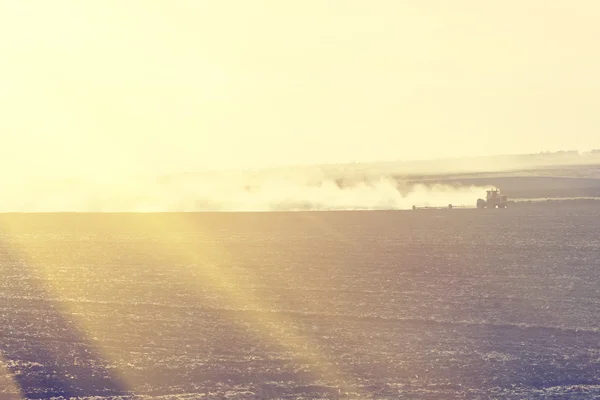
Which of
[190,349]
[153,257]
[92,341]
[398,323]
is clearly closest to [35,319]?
[92,341]

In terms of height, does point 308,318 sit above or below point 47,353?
below

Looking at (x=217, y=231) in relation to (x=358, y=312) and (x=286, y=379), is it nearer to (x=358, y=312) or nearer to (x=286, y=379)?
(x=358, y=312)

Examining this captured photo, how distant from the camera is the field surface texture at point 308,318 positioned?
1803 cm

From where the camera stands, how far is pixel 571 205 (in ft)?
226

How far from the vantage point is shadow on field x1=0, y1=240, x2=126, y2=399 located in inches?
708

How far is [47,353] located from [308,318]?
7.18 meters

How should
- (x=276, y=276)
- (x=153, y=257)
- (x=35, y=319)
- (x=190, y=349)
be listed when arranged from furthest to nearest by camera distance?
(x=153, y=257) → (x=276, y=276) → (x=35, y=319) → (x=190, y=349)

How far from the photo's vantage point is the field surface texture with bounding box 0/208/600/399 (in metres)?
18.0

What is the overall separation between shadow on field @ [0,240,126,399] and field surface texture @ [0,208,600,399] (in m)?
0.06

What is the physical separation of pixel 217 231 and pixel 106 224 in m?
11.7

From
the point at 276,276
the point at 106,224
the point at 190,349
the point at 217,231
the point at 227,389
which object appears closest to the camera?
the point at 227,389

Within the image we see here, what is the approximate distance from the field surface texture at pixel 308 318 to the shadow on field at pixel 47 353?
0.20 feet

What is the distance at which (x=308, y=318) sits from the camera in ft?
79.8

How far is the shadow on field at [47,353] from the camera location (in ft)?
59.0
